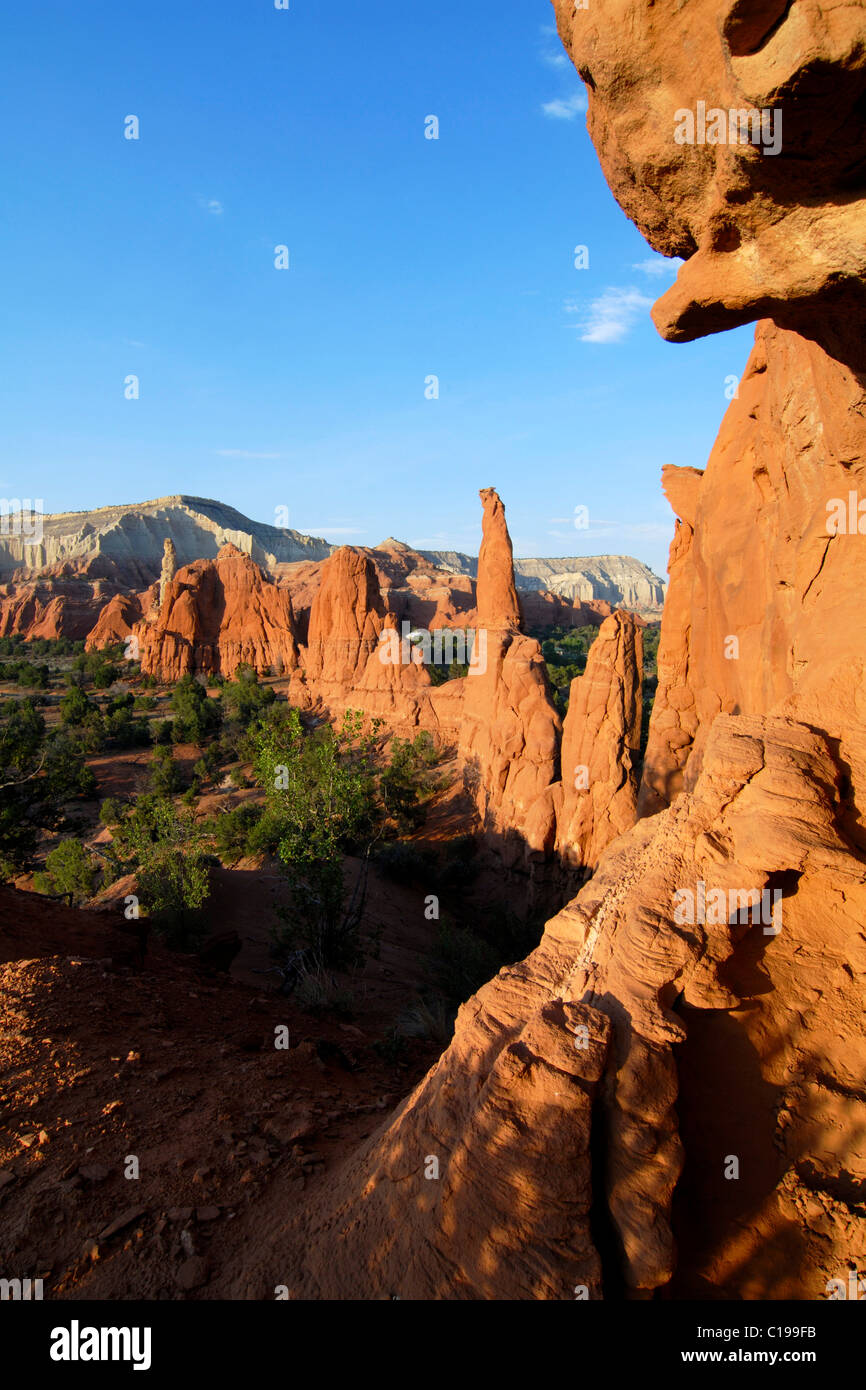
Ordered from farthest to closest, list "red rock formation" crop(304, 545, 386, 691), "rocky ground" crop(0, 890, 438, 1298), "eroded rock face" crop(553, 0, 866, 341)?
"red rock formation" crop(304, 545, 386, 691) → "rocky ground" crop(0, 890, 438, 1298) → "eroded rock face" crop(553, 0, 866, 341)

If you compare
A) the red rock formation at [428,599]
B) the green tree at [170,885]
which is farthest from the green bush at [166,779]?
the red rock formation at [428,599]

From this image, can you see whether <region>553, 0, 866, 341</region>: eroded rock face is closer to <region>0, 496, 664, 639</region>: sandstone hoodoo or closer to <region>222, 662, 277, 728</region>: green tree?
<region>222, 662, 277, 728</region>: green tree

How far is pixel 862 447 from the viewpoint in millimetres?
3965

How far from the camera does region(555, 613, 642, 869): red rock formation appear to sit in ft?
48.8

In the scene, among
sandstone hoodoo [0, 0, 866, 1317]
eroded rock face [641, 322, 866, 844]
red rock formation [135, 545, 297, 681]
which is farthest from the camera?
red rock formation [135, 545, 297, 681]

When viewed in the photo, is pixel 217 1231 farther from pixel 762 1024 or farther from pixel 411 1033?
pixel 411 1033

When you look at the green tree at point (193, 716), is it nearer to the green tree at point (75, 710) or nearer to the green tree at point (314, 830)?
the green tree at point (75, 710)

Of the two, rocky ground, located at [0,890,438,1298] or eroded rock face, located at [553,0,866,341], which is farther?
rocky ground, located at [0,890,438,1298]

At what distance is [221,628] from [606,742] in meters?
41.6

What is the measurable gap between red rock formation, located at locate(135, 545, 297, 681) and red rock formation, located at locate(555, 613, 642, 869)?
34.6m

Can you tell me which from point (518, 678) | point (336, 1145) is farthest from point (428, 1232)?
point (518, 678)

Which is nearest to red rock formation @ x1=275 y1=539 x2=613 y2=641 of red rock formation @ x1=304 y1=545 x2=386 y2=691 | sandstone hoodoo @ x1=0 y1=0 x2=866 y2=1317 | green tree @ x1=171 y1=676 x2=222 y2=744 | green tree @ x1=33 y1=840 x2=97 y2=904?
red rock formation @ x1=304 y1=545 x2=386 y2=691

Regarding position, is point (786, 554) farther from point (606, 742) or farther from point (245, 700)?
point (245, 700)
